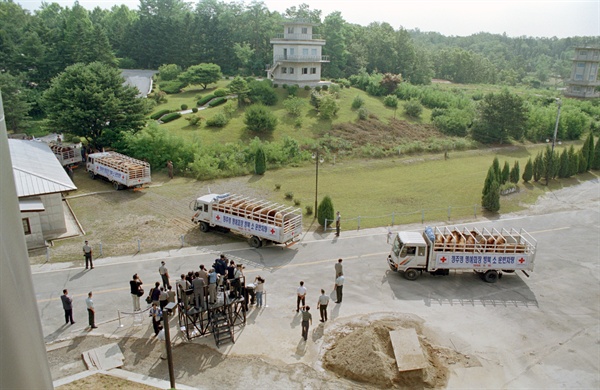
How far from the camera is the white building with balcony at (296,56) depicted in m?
62.6

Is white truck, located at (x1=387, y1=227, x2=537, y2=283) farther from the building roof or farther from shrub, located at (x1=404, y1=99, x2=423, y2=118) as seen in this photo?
shrub, located at (x1=404, y1=99, x2=423, y2=118)

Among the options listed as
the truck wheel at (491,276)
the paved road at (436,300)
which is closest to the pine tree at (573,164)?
the paved road at (436,300)

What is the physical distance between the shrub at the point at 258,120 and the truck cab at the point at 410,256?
2876 centimetres

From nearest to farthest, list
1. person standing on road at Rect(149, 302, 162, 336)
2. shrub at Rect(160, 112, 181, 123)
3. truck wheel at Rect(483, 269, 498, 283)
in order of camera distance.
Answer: person standing on road at Rect(149, 302, 162, 336) → truck wheel at Rect(483, 269, 498, 283) → shrub at Rect(160, 112, 181, 123)

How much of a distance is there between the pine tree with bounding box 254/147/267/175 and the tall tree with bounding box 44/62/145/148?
38.0 feet

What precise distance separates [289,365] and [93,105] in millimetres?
32322

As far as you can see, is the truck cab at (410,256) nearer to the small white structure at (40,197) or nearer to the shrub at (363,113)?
the small white structure at (40,197)

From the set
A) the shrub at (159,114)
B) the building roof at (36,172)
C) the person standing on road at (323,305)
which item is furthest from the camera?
the shrub at (159,114)

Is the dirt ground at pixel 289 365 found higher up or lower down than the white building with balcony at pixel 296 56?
lower down

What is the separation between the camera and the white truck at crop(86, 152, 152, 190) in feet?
111

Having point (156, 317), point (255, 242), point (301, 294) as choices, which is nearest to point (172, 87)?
point (255, 242)

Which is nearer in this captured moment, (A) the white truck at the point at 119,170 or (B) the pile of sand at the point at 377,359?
(B) the pile of sand at the point at 377,359

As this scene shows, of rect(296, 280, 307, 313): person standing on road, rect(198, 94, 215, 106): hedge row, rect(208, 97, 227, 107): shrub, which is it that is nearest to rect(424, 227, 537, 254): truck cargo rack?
rect(296, 280, 307, 313): person standing on road

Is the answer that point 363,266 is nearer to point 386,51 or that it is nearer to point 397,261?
point 397,261
